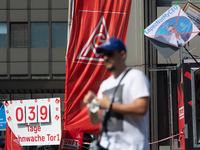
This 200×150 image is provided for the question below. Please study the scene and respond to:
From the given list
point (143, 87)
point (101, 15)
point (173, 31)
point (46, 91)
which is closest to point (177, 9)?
point (173, 31)

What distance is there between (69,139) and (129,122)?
5002mm

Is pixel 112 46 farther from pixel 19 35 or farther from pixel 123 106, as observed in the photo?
pixel 19 35

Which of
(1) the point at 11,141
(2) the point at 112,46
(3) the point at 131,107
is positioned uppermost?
(2) the point at 112,46

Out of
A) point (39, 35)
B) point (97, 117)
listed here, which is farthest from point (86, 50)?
point (39, 35)

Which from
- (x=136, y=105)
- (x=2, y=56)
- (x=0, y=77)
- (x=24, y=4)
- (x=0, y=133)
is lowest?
(x=0, y=133)

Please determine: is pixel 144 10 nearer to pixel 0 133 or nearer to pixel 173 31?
pixel 173 31

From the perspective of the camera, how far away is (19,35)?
915 inches

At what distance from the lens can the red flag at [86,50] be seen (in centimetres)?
757

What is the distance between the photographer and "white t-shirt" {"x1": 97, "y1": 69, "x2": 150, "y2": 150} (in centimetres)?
275

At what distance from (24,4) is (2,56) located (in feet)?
12.2

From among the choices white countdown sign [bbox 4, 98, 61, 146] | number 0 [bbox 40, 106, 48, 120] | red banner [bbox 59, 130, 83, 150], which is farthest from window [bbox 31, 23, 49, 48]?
red banner [bbox 59, 130, 83, 150]

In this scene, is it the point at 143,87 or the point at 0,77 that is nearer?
the point at 143,87

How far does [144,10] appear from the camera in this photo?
11875mm

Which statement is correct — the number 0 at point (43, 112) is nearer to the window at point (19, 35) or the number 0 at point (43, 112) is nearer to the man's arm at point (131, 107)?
the man's arm at point (131, 107)
